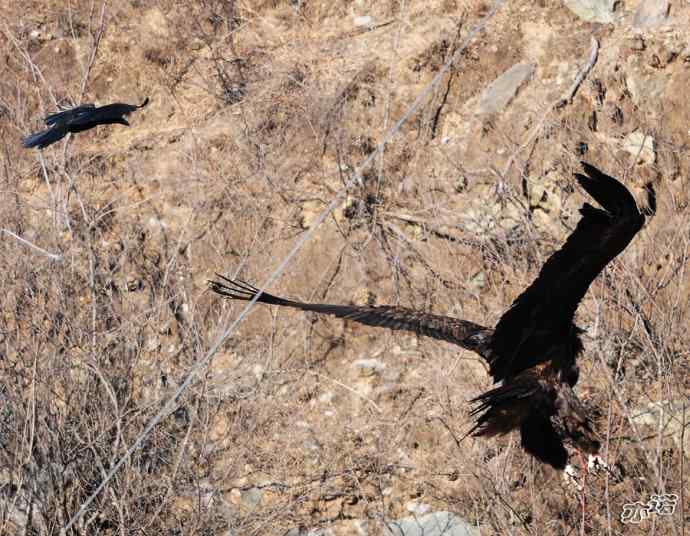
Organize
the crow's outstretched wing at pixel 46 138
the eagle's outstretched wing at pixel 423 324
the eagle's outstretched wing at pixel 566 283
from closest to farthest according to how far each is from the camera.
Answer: the eagle's outstretched wing at pixel 566 283
the eagle's outstretched wing at pixel 423 324
the crow's outstretched wing at pixel 46 138

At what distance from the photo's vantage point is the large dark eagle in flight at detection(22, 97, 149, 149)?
543cm

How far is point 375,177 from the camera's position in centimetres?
814

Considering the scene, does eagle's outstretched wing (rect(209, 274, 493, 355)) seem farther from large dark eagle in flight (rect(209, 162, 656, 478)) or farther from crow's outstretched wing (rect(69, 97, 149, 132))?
crow's outstretched wing (rect(69, 97, 149, 132))

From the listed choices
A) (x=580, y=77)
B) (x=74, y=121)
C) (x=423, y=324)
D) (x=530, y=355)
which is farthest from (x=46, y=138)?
(x=580, y=77)

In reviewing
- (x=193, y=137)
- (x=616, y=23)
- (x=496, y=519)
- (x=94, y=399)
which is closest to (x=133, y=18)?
(x=193, y=137)

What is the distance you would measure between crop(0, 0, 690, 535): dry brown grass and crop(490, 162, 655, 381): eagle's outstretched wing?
0.30m

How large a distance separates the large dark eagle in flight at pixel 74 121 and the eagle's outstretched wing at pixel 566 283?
227 centimetres

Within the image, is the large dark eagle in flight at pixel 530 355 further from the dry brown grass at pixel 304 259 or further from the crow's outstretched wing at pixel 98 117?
the crow's outstretched wing at pixel 98 117

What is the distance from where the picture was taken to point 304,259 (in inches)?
306

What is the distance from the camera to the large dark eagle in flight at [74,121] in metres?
5.43

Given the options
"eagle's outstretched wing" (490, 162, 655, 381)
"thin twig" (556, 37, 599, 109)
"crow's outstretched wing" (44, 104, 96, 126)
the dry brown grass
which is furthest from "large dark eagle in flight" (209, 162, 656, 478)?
"thin twig" (556, 37, 599, 109)

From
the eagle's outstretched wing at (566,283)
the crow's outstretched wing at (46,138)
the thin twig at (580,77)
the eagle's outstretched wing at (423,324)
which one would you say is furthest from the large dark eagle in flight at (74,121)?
the thin twig at (580,77)

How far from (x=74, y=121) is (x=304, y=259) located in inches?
104

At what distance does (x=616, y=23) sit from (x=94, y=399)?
5.28 metres
